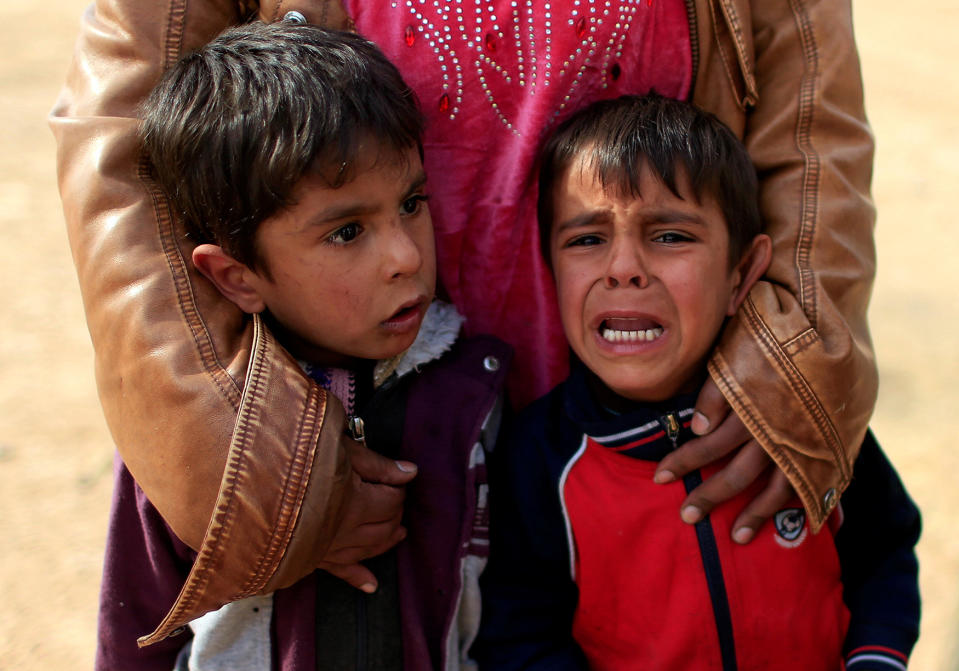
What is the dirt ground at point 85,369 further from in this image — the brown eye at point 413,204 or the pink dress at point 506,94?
the brown eye at point 413,204

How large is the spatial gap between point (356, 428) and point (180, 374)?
348mm

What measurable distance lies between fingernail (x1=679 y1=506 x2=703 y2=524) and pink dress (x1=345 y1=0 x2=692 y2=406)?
0.42 meters

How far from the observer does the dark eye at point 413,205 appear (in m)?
1.79

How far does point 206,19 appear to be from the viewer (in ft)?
6.07

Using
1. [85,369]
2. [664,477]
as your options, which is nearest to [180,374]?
[664,477]

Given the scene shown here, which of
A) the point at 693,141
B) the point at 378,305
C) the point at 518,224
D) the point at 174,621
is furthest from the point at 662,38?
the point at 174,621

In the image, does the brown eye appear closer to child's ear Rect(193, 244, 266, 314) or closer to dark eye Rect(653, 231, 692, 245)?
child's ear Rect(193, 244, 266, 314)

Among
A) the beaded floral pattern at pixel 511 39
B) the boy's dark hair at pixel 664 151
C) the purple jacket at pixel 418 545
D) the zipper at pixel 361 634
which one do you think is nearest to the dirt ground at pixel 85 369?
the purple jacket at pixel 418 545

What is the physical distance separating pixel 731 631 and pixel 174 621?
98 centimetres

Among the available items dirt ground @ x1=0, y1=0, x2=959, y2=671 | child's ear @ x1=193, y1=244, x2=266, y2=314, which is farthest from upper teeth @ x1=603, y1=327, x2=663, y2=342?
dirt ground @ x1=0, y1=0, x2=959, y2=671

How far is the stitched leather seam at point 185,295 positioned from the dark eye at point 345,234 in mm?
261

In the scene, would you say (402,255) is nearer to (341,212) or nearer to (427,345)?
(341,212)

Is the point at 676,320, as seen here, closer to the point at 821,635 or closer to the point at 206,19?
the point at 821,635

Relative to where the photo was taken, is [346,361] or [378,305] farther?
[346,361]
